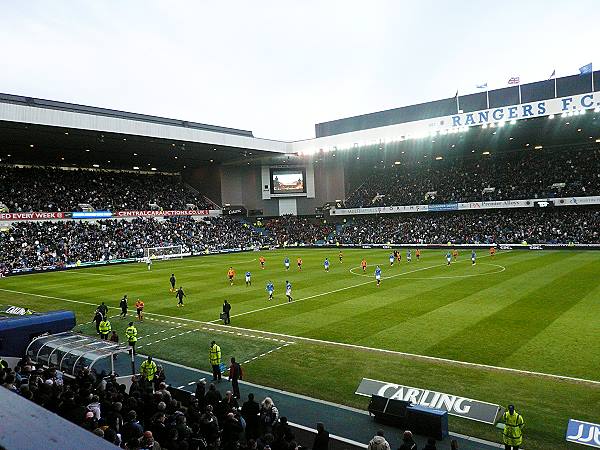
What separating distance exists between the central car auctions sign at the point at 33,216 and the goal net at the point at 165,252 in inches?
474

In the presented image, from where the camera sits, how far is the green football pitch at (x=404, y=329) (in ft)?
45.4

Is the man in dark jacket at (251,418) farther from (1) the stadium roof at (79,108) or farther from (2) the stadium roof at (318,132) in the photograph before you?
(1) the stadium roof at (79,108)

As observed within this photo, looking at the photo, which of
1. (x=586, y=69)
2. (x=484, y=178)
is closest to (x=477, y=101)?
(x=484, y=178)

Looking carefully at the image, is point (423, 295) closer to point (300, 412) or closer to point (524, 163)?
point (300, 412)

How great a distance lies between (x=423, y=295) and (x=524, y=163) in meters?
52.2

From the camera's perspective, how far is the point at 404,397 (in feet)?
43.1

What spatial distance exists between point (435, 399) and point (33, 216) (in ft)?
196

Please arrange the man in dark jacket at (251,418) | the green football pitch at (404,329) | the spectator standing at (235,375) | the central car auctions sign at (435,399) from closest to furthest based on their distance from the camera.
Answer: the man in dark jacket at (251,418) → the central car auctions sign at (435,399) → the green football pitch at (404,329) → the spectator standing at (235,375)

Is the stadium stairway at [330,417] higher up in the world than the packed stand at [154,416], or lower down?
lower down

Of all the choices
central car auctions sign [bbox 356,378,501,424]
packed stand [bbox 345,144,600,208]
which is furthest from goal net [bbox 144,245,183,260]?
central car auctions sign [bbox 356,378,501,424]

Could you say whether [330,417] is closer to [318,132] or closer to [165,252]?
[165,252]

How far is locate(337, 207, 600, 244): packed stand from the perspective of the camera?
191 feet

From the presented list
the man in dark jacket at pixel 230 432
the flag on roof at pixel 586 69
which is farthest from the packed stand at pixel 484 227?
the man in dark jacket at pixel 230 432

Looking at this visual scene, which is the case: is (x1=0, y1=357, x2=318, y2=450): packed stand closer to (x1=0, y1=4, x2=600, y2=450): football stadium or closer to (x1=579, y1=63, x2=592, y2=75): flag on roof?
(x1=0, y1=4, x2=600, y2=450): football stadium
